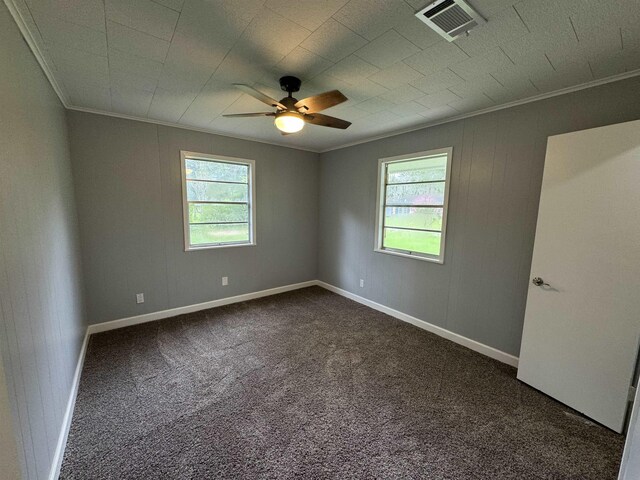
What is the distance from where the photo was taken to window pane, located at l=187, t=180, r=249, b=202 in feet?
11.8

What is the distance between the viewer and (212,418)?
1.86 meters

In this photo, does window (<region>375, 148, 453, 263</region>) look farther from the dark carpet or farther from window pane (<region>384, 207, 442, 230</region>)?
the dark carpet

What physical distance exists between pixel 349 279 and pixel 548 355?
2.63m

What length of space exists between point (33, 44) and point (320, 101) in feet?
6.00

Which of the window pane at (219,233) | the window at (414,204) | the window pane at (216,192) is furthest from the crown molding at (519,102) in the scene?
the window pane at (219,233)

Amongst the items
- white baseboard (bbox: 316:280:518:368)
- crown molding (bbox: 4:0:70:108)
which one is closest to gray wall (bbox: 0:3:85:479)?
crown molding (bbox: 4:0:70:108)

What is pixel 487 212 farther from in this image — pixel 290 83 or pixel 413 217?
pixel 290 83

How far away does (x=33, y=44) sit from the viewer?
1.63 metres

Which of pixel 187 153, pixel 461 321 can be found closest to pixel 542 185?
pixel 461 321

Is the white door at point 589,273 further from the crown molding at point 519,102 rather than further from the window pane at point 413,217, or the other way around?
the window pane at point 413,217

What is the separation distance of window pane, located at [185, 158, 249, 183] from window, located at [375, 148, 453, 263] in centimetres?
208

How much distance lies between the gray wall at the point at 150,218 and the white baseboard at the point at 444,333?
1650mm

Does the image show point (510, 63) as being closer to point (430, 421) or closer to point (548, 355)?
point (548, 355)

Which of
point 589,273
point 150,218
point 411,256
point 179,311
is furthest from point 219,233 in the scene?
point 589,273
